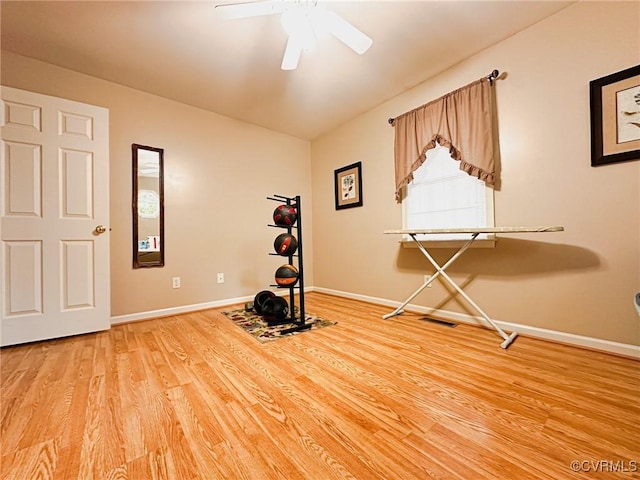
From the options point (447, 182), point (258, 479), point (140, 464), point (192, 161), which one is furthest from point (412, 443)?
point (192, 161)

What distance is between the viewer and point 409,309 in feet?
9.96

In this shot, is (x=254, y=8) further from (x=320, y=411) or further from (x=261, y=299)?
(x=261, y=299)

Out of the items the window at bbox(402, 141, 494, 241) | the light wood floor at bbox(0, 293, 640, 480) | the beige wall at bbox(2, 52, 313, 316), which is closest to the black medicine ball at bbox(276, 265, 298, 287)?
the light wood floor at bbox(0, 293, 640, 480)

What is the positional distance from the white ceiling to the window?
3.03 feet

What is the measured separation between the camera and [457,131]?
2529 millimetres

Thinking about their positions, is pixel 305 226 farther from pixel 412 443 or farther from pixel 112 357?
pixel 412 443

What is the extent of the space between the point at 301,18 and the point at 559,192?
2.25 m

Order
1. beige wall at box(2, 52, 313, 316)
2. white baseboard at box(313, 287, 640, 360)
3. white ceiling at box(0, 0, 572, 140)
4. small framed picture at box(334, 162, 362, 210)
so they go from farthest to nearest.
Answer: small framed picture at box(334, 162, 362, 210), beige wall at box(2, 52, 313, 316), white ceiling at box(0, 0, 572, 140), white baseboard at box(313, 287, 640, 360)

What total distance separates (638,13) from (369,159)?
91.2 inches

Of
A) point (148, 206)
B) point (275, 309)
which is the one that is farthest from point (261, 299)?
point (148, 206)

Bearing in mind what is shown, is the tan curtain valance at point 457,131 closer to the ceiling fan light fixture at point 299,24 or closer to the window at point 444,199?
the window at point 444,199

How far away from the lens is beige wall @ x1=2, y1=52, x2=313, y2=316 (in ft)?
9.18

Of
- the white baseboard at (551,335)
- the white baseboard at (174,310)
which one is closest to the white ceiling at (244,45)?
the white baseboard at (551,335)

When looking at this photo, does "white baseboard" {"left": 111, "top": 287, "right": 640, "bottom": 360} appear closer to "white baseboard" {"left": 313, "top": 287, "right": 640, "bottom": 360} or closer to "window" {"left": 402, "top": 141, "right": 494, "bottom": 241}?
"white baseboard" {"left": 313, "top": 287, "right": 640, "bottom": 360}
